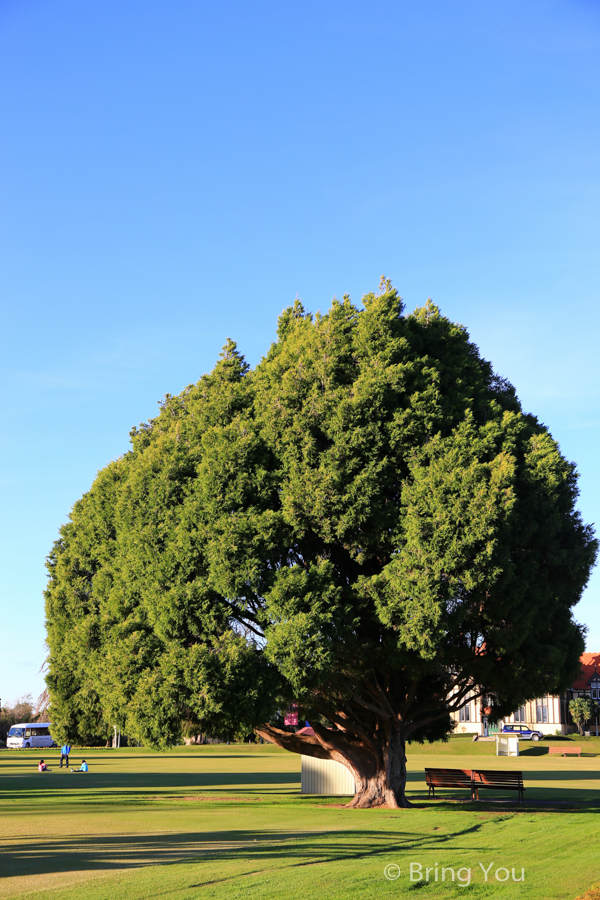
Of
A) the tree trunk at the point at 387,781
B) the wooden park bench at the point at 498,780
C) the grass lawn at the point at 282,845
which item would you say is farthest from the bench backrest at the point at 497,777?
the tree trunk at the point at 387,781

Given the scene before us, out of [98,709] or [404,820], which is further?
[98,709]

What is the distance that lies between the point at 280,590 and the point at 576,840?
365 inches

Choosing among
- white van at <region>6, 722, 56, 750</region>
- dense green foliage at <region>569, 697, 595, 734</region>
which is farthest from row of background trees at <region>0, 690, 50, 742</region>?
dense green foliage at <region>569, 697, 595, 734</region>

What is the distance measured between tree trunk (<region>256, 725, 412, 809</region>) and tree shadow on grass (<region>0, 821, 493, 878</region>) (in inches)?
267

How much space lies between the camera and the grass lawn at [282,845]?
38.4 feet

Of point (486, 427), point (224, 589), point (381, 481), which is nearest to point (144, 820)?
point (224, 589)

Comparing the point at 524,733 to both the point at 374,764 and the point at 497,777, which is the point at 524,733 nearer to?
the point at 497,777

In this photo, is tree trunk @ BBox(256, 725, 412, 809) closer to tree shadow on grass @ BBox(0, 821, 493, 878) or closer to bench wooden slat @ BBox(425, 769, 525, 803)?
bench wooden slat @ BBox(425, 769, 525, 803)

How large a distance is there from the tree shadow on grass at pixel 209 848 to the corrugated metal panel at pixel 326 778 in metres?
13.4

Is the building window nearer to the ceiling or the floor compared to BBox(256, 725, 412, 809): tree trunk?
nearer to the floor

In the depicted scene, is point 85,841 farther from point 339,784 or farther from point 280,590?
point 339,784

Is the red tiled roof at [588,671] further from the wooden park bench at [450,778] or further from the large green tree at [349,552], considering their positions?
the large green tree at [349,552]

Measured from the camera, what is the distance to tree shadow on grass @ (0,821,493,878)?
1440 centimetres

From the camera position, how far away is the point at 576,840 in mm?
16906
